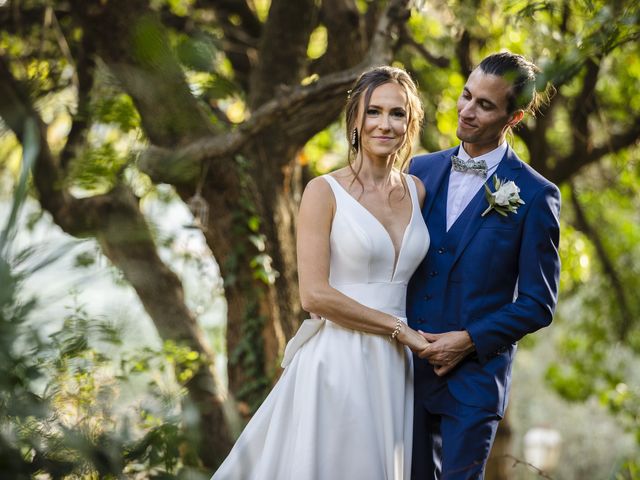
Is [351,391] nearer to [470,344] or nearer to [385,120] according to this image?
[470,344]

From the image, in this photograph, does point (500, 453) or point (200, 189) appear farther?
point (500, 453)

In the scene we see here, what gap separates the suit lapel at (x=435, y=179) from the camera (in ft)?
11.1

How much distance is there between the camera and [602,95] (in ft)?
29.1

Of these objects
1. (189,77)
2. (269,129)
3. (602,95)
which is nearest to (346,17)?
(269,129)

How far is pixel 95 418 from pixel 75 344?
13cm

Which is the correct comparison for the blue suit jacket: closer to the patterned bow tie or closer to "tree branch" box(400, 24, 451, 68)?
the patterned bow tie

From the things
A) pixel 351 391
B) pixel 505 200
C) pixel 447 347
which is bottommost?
pixel 351 391

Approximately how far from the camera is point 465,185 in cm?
336

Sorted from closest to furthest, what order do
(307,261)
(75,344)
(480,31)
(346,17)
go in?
(75,344) < (307,261) < (346,17) < (480,31)

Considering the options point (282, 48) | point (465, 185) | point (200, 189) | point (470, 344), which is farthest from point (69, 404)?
point (282, 48)

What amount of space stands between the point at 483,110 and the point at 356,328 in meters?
0.93

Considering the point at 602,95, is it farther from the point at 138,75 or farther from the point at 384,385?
the point at 138,75

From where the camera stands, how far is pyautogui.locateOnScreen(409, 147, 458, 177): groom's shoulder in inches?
139

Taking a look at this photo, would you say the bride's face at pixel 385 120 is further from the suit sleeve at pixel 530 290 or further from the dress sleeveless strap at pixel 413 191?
the suit sleeve at pixel 530 290
